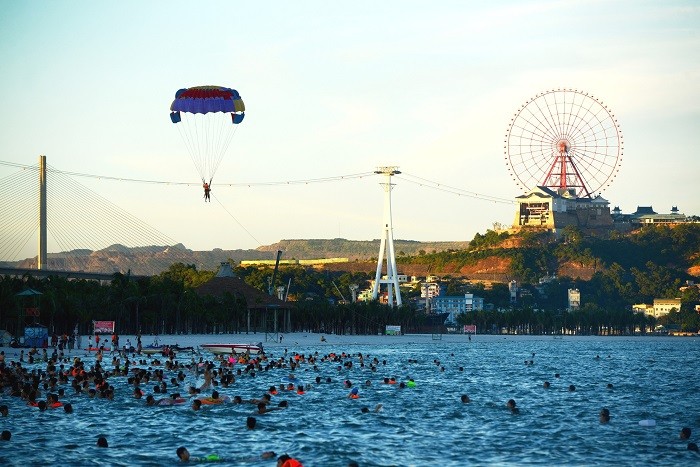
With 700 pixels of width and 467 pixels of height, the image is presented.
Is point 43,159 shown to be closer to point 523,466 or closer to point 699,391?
point 699,391

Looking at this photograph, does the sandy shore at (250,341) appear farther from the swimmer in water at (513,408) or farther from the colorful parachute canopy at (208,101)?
the swimmer in water at (513,408)

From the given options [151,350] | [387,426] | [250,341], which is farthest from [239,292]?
[387,426]

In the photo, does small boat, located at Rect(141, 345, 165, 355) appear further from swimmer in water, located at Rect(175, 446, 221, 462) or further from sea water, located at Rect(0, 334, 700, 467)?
swimmer in water, located at Rect(175, 446, 221, 462)

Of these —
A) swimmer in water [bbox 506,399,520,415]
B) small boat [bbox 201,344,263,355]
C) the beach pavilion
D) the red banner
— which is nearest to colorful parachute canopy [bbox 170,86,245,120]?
small boat [bbox 201,344,263,355]

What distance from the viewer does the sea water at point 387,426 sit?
48.6 meters

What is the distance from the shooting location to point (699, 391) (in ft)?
280

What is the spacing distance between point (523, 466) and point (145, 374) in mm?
39071

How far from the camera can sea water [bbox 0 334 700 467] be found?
4862cm

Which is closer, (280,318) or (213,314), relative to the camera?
(213,314)

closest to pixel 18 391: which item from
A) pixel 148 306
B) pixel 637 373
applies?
pixel 637 373


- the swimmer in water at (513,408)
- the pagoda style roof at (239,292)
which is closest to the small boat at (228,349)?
the swimmer in water at (513,408)

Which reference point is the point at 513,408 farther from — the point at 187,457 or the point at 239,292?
the point at 239,292

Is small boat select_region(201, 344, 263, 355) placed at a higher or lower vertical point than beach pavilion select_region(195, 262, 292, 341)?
lower

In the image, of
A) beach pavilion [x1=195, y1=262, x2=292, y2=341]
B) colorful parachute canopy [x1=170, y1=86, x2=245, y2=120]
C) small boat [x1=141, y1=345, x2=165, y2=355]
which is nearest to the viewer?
colorful parachute canopy [x1=170, y1=86, x2=245, y2=120]
